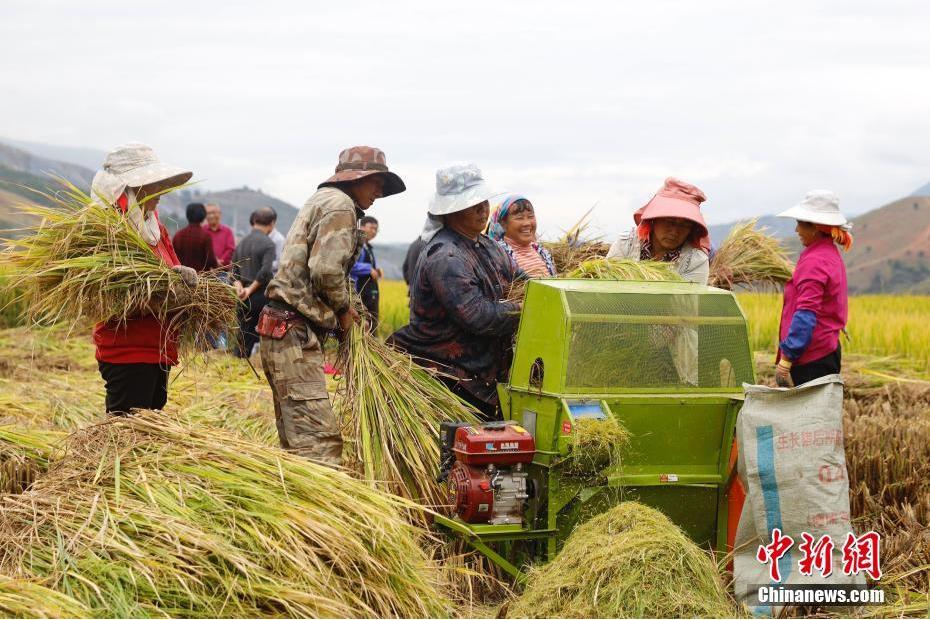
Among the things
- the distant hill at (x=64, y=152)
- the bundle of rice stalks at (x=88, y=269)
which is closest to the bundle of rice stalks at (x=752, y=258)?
the bundle of rice stalks at (x=88, y=269)

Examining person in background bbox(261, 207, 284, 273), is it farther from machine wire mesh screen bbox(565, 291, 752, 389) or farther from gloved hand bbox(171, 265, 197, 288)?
machine wire mesh screen bbox(565, 291, 752, 389)

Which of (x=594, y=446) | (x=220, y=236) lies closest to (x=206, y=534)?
(x=594, y=446)

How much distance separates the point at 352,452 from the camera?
16.2 feet

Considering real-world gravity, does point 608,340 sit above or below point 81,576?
above

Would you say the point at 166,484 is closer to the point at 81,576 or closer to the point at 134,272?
the point at 81,576

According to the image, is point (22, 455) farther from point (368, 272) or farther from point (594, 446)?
point (368, 272)

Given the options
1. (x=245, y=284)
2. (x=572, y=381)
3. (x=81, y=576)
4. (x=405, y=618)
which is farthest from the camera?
(x=245, y=284)

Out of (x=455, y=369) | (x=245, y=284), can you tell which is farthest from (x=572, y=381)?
(x=245, y=284)

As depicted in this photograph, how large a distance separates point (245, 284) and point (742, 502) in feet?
23.9

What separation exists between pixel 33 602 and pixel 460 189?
2743 mm

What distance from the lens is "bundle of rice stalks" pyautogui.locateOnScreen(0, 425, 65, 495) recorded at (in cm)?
455

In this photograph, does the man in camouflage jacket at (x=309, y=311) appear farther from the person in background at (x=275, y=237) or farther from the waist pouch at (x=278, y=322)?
the person in background at (x=275, y=237)

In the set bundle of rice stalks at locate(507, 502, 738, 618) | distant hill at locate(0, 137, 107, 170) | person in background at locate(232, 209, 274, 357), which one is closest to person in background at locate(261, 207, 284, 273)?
person in background at locate(232, 209, 274, 357)

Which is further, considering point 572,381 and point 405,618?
point 572,381
